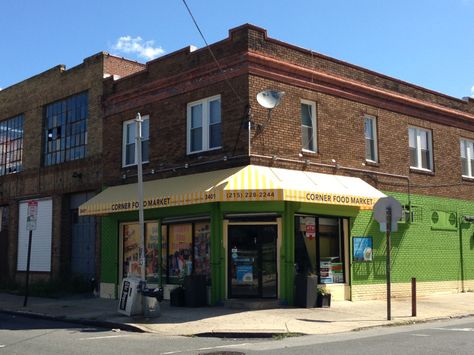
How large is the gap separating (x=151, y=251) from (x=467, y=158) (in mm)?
13533

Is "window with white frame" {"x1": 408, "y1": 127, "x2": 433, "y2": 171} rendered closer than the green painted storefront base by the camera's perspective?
No

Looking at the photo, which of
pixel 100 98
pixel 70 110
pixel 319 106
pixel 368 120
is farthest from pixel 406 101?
pixel 70 110

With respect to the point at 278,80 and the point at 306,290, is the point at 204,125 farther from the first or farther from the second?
the point at 306,290

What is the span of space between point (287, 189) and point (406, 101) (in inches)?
319

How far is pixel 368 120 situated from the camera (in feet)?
64.8

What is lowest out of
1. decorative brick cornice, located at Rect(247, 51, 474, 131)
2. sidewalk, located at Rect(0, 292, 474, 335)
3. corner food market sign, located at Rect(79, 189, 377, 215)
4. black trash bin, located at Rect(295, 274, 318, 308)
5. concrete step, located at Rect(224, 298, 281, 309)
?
sidewalk, located at Rect(0, 292, 474, 335)

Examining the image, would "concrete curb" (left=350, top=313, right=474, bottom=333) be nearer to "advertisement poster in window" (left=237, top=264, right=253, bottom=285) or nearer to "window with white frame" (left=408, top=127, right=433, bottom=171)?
"advertisement poster in window" (left=237, top=264, right=253, bottom=285)

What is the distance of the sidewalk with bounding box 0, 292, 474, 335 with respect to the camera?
42.1ft

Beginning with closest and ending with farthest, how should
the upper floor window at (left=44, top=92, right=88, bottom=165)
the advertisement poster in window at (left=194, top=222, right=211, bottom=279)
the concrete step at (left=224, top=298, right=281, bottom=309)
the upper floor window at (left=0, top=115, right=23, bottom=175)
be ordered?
the concrete step at (left=224, top=298, right=281, bottom=309) → the advertisement poster in window at (left=194, top=222, right=211, bottom=279) → the upper floor window at (left=44, top=92, right=88, bottom=165) → the upper floor window at (left=0, top=115, right=23, bottom=175)

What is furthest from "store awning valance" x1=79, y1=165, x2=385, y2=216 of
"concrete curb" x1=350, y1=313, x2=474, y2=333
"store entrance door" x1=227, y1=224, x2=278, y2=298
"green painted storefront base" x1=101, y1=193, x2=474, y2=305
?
"concrete curb" x1=350, y1=313, x2=474, y2=333

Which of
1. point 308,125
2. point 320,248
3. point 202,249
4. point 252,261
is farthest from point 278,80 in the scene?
point 202,249

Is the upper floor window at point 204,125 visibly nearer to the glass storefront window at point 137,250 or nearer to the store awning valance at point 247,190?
the store awning valance at point 247,190

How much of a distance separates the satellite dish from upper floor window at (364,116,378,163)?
449cm

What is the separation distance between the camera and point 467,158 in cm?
2364
